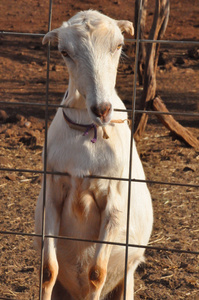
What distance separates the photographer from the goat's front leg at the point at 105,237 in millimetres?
3635

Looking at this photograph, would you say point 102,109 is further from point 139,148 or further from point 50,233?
point 139,148

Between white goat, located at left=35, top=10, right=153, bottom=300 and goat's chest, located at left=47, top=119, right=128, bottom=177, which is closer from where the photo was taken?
white goat, located at left=35, top=10, right=153, bottom=300

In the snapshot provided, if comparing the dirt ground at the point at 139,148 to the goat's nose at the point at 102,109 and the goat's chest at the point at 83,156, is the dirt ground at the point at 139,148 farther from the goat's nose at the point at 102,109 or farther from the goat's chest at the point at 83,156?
the goat's nose at the point at 102,109

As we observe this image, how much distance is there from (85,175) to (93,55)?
836 millimetres

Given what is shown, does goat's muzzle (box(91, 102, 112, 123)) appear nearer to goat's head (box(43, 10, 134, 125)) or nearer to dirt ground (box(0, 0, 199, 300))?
goat's head (box(43, 10, 134, 125))

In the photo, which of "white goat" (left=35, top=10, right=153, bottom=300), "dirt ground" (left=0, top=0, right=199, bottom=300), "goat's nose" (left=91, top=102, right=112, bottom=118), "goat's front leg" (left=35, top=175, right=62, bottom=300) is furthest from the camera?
"dirt ground" (left=0, top=0, right=199, bottom=300)

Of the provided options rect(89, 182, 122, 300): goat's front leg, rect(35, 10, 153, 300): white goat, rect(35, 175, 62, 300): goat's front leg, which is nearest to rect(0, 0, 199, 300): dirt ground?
rect(35, 175, 62, 300): goat's front leg

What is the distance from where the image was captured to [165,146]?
8.20 meters

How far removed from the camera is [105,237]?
11.9ft

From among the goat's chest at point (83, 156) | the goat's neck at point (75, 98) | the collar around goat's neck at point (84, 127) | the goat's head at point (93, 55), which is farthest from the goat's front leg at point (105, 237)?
the goat's head at point (93, 55)

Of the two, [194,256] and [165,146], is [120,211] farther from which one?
[165,146]

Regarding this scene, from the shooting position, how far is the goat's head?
115 inches

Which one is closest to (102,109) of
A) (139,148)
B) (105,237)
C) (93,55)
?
(93,55)

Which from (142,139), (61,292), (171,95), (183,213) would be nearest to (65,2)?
(171,95)
